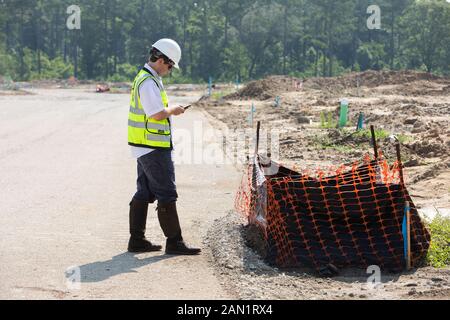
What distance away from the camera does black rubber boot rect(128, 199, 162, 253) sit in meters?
7.11

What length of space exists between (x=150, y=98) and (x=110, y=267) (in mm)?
1512

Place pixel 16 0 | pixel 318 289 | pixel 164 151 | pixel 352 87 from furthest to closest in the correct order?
pixel 16 0, pixel 352 87, pixel 164 151, pixel 318 289

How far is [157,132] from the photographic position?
688cm

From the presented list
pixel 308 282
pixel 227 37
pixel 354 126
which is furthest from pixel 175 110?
pixel 227 37

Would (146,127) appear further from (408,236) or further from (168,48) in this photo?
(408,236)

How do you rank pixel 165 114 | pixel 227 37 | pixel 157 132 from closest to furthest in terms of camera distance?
pixel 165 114, pixel 157 132, pixel 227 37

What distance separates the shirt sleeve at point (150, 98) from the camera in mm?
6738

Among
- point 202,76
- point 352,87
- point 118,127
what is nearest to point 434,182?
point 118,127

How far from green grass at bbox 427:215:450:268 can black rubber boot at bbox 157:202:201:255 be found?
6.94ft

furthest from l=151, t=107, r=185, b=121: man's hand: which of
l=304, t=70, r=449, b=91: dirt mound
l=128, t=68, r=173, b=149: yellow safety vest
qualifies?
l=304, t=70, r=449, b=91: dirt mound

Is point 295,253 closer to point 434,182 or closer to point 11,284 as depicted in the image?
point 11,284

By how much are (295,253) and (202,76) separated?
86109 mm

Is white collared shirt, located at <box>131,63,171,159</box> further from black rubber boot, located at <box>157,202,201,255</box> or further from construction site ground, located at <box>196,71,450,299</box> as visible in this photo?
construction site ground, located at <box>196,71,450,299</box>

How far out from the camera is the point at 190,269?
6508 millimetres
